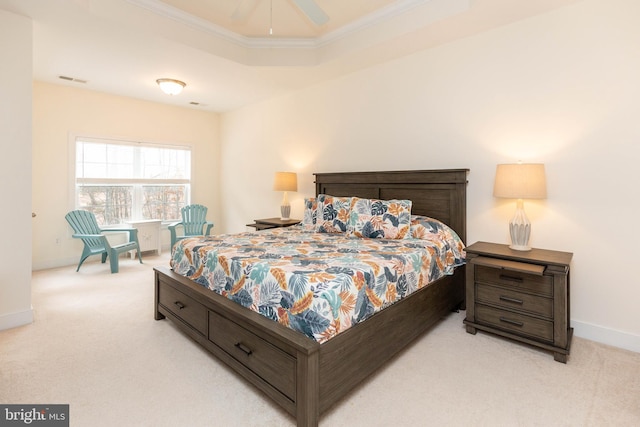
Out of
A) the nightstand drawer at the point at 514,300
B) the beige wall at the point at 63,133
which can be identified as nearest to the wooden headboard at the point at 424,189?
the nightstand drawer at the point at 514,300

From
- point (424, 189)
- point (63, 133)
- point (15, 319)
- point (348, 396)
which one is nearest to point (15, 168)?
point (15, 319)

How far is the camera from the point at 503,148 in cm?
298

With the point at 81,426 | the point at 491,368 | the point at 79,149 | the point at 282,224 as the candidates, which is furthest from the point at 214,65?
the point at 491,368

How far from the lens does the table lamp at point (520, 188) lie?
2.50 metres

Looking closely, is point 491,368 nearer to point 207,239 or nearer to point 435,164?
point 435,164

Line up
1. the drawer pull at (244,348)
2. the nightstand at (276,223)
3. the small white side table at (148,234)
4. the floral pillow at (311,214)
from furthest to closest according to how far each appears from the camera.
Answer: the small white side table at (148,234), the nightstand at (276,223), the floral pillow at (311,214), the drawer pull at (244,348)

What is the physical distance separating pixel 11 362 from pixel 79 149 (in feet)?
12.4

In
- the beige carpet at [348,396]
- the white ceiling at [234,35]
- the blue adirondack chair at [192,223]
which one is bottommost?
the beige carpet at [348,396]

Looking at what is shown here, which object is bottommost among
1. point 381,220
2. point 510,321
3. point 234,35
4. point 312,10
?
point 510,321

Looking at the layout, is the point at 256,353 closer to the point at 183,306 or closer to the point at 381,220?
Answer: the point at 183,306

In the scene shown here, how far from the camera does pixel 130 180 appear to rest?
5445 millimetres

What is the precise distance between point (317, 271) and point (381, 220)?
1379mm

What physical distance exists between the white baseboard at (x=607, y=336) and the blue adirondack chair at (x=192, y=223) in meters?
5.14

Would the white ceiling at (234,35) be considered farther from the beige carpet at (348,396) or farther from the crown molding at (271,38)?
the beige carpet at (348,396)
